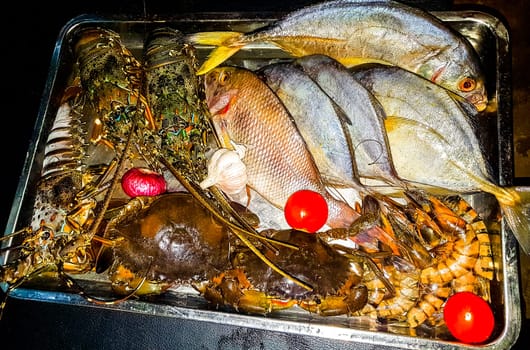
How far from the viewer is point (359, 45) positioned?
10.4 feet

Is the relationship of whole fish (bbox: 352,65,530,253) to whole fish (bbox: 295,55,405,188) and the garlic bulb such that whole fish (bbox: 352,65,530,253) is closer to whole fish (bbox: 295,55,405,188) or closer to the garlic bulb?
whole fish (bbox: 295,55,405,188)

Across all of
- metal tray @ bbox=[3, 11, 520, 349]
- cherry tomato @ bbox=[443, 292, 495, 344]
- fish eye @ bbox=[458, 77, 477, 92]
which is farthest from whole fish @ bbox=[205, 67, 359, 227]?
fish eye @ bbox=[458, 77, 477, 92]

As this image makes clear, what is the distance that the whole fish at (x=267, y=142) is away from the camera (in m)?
3.04

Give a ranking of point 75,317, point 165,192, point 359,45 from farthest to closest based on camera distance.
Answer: point 75,317 < point 165,192 < point 359,45

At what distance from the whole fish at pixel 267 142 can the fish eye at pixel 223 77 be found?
1cm

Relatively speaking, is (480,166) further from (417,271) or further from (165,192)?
(165,192)

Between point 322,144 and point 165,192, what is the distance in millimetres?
1350

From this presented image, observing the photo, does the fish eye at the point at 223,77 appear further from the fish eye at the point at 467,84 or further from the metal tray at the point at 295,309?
the fish eye at the point at 467,84

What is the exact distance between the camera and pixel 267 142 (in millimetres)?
3100

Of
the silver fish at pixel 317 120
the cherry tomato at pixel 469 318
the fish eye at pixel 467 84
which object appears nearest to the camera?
the cherry tomato at pixel 469 318

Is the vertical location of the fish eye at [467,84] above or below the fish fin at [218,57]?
below

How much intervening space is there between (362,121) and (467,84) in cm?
88

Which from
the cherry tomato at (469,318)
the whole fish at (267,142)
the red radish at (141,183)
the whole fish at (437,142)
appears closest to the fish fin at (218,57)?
the whole fish at (267,142)

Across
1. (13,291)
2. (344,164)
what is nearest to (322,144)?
(344,164)
